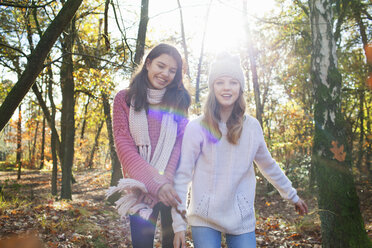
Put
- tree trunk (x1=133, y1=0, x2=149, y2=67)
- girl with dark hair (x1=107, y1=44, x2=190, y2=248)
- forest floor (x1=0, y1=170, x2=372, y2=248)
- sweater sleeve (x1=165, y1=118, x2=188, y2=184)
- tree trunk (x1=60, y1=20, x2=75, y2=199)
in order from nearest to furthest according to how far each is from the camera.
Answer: girl with dark hair (x1=107, y1=44, x2=190, y2=248), sweater sleeve (x1=165, y1=118, x2=188, y2=184), forest floor (x1=0, y1=170, x2=372, y2=248), tree trunk (x1=133, y1=0, x2=149, y2=67), tree trunk (x1=60, y1=20, x2=75, y2=199)

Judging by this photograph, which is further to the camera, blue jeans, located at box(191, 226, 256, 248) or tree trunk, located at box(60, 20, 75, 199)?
tree trunk, located at box(60, 20, 75, 199)

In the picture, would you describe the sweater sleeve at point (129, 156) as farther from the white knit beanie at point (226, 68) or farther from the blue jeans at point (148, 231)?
the white knit beanie at point (226, 68)

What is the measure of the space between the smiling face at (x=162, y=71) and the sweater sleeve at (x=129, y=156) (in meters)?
0.29

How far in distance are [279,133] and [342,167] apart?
9.80 meters

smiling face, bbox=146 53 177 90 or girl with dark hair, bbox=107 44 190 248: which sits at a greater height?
smiling face, bbox=146 53 177 90

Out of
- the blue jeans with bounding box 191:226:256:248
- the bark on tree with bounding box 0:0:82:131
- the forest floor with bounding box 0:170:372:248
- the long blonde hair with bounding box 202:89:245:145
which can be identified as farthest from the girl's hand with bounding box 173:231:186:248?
the forest floor with bounding box 0:170:372:248

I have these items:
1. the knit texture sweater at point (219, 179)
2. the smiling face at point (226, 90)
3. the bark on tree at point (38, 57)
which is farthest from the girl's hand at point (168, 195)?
the bark on tree at point (38, 57)

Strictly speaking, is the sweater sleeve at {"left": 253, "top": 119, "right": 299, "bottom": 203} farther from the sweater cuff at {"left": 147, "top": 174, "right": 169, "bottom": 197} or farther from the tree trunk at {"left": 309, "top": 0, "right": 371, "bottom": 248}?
the tree trunk at {"left": 309, "top": 0, "right": 371, "bottom": 248}

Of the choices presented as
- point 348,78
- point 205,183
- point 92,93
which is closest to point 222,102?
point 205,183

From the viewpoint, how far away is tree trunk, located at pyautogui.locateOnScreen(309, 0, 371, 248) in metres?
3.49

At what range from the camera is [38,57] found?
119 inches

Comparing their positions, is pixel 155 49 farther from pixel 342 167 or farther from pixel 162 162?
pixel 342 167

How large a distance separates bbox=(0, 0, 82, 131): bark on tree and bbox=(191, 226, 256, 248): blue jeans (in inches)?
97.5

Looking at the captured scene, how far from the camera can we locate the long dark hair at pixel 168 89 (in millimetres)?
2254
